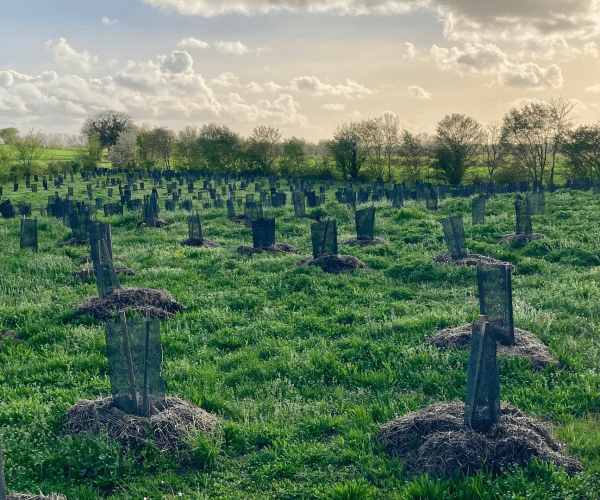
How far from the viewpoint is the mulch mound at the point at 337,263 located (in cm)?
1132

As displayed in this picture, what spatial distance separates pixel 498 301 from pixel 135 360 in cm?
432

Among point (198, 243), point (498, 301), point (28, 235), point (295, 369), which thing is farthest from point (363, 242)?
point (28, 235)

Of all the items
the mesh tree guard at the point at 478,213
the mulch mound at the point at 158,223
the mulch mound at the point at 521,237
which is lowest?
the mulch mound at the point at 521,237

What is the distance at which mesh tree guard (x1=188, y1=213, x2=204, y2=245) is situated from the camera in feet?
50.3

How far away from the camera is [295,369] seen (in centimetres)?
659

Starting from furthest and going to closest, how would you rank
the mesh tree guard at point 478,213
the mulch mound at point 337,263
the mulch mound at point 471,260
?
the mesh tree guard at point 478,213, the mulch mound at point 337,263, the mulch mound at point 471,260

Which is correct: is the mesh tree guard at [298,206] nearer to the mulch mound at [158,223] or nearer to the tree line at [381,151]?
the mulch mound at [158,223]

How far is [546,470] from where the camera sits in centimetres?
402

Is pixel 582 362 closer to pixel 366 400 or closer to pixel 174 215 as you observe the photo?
pixel 366 400

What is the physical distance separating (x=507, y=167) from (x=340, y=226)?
30889 millimetres

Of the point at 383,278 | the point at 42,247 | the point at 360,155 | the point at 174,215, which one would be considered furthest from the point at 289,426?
the point at 360,155

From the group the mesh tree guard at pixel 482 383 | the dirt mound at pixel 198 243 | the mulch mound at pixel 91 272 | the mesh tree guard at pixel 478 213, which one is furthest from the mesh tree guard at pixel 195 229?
the mesh tree guard at pixel 482 383

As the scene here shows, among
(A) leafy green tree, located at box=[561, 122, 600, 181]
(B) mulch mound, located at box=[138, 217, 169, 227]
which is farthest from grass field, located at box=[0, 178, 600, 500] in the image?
(A) leafy green tree, located at box=[561, 122, 600, 181]

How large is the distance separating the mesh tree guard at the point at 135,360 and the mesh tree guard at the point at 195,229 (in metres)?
10.5
